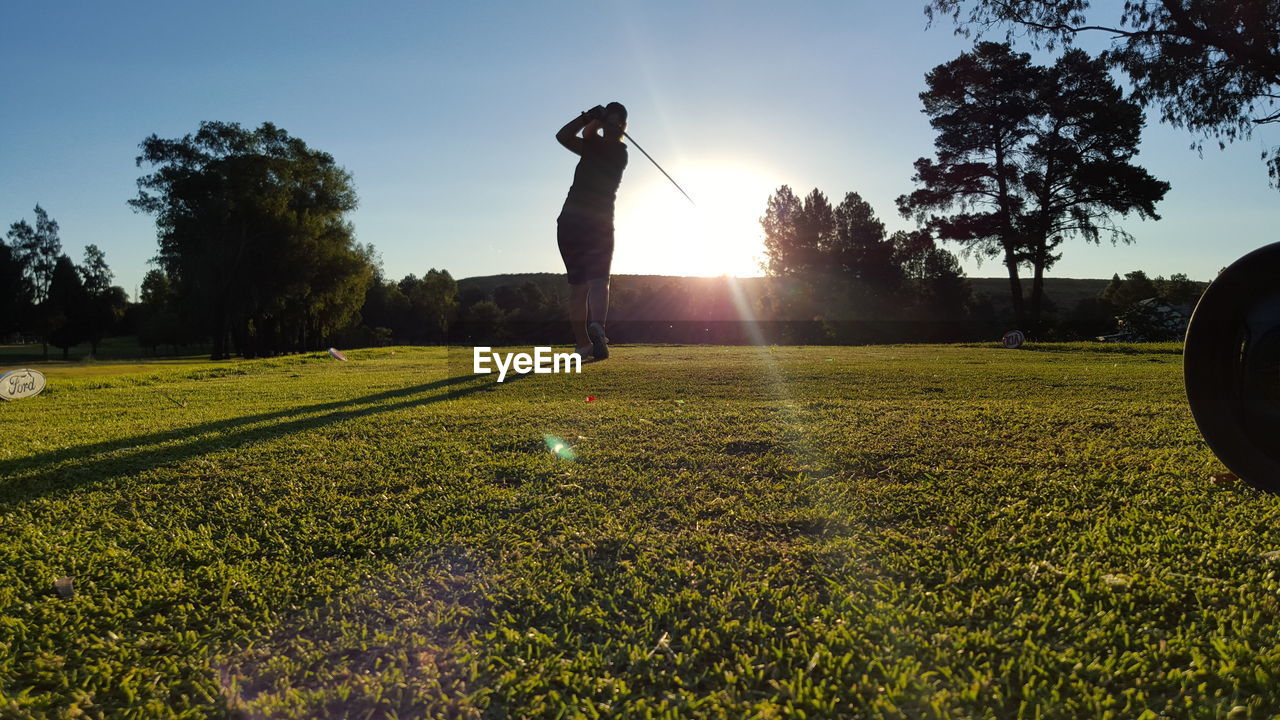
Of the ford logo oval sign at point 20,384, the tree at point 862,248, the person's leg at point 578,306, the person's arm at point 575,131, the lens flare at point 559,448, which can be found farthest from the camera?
the tree at point 862,248

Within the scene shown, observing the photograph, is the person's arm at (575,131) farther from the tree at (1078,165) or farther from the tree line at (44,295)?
the tree line at (44,295)

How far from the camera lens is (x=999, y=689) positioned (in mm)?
1092

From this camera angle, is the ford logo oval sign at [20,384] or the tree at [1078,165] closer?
the ford logo oval sign at [20,384]

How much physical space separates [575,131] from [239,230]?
33.8 m

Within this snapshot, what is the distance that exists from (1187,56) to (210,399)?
2374 cm

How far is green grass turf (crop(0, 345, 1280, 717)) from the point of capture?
44.7 inches

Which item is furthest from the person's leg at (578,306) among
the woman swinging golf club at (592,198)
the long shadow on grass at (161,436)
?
the long shadow on grass at (161,436)

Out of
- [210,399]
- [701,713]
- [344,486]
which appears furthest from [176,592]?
[210,399]

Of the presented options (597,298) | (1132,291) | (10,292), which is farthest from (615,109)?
(10,292)

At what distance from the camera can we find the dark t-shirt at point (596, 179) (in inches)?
258

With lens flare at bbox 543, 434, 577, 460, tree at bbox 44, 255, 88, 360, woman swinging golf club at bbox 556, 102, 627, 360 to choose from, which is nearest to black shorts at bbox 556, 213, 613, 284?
woman swinging golf club at bbox 556, 102, 627, 360

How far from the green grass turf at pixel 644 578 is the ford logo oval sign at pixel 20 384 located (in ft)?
13.8

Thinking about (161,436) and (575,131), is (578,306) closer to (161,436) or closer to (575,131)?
(575,131)

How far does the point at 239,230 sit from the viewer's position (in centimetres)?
3331
